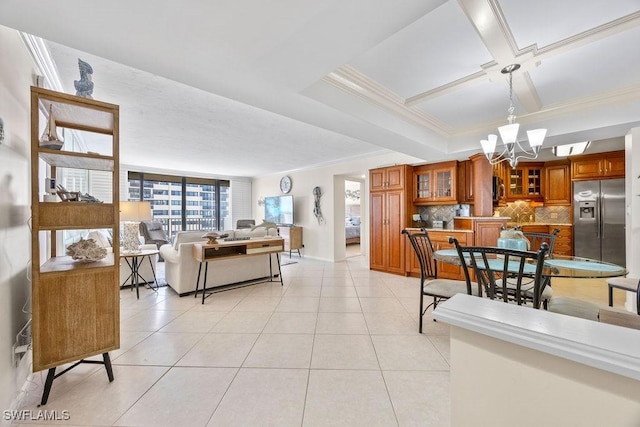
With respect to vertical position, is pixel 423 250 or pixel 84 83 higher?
pixel 84 83

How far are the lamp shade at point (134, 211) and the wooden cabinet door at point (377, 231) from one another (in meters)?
3.89

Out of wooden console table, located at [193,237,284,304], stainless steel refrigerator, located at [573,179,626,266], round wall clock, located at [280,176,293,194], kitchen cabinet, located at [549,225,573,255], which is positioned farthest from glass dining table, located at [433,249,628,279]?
round wall clock, located at [280,176,293,194]

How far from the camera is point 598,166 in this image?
4.79 metres

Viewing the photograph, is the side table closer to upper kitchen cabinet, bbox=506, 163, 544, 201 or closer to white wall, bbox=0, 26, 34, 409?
white wall, bbox=0, 26, 34, 409

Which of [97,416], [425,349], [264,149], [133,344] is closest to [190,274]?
[133,344]

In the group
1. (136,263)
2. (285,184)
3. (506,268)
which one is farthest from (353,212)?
(506,268)

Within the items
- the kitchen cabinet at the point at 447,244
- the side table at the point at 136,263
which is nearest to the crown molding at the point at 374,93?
the kitchen cabinet at the point at 447,244

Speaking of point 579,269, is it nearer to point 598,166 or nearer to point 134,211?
point 598,166

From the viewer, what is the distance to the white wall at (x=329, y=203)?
18.4 ft

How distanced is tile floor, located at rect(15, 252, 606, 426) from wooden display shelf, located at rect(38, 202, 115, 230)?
1.07 m

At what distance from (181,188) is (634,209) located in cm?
897

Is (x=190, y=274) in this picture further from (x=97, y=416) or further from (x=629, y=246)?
(x=629, y=246)

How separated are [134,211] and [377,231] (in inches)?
162

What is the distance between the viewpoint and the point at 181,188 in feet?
25.0
